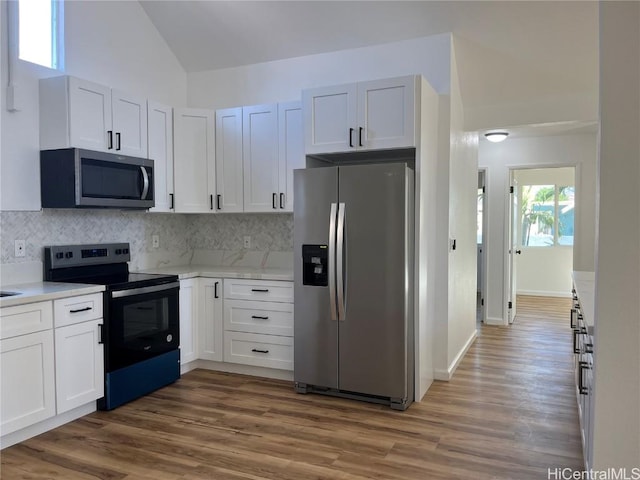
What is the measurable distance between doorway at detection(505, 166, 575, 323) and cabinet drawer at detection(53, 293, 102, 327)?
282 inches

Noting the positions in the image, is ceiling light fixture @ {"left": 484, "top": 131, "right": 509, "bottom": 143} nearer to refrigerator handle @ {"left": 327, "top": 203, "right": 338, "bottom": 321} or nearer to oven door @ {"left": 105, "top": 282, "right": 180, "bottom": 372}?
refrigerator handle @ {"left": 327, "top": 203, "right": 338, "bottom": 321}

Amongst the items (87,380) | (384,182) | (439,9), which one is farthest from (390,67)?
(87,380)

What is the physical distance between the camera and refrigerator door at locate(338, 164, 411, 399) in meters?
3.26

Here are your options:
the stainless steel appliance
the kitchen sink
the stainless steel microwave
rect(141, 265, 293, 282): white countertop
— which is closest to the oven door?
the stainless steel appliance

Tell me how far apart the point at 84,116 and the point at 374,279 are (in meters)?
2.32

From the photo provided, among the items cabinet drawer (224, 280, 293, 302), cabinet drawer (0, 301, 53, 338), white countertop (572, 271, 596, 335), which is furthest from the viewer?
cabinet drawer (224, 280, 293, 302)

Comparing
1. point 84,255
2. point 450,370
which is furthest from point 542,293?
point 84,255

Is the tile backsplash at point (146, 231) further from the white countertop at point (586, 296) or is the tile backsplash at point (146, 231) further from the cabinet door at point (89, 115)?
the white countertop at point (586, 296)

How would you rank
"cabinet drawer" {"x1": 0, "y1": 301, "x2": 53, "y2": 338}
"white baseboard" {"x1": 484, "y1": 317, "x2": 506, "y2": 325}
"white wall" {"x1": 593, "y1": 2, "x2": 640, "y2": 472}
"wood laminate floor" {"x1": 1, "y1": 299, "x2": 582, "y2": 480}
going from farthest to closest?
1. "white baseboard" {"x1": 484, "y1": 317, "x2": 506, "y2": 325}
2. "cabinet drawer" {"x1": 0, "y1": 301, "x2": 53, "y2": 338}
3. "wood laminate floor" {"x1": 1, "y1": 299, "x2": 582, "y2": 480}
4. "white wall" {"x1": 593, "y1": 2, "x2": 640, "y2": 472}

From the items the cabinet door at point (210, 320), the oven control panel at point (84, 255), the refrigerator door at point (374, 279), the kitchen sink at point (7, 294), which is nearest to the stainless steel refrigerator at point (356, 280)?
the refrigerator door at point (374, 279)

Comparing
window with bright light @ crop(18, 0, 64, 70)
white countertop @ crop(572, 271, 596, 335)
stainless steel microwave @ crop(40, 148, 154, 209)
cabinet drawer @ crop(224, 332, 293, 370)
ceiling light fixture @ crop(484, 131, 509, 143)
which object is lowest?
cabinet drawer @ crop(224, 332, 293, 370)

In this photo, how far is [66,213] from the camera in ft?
11.8

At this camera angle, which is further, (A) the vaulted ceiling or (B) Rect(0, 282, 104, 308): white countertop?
(A) the vaulted ceiling

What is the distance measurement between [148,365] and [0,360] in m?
1.08
